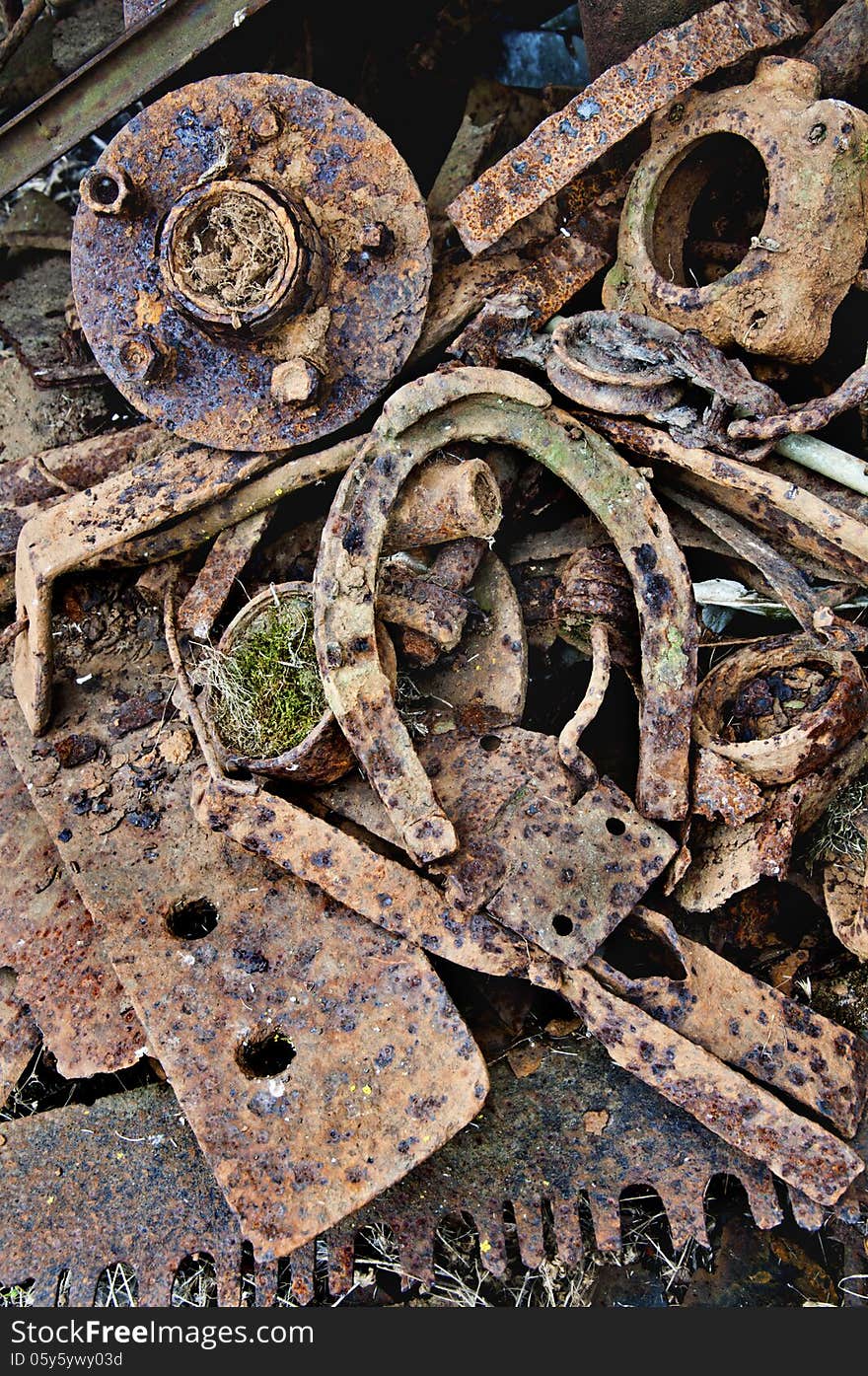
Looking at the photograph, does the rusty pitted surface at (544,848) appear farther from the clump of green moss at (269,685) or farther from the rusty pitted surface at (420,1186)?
the rusty pitted surface at (420,1186)

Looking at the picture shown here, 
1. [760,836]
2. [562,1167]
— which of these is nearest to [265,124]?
[760,836]

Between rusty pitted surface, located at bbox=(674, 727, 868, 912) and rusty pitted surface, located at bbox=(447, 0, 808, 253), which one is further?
rusty pitted surface, located at bbox=(447, 0, 808, 253)

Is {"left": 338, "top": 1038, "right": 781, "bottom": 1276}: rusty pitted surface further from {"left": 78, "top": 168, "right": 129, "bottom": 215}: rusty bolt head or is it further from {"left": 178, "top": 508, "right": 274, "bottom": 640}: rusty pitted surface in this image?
{"left": 78, "top": 168, "right": 129, "bottom": 215}: rusty bolt head

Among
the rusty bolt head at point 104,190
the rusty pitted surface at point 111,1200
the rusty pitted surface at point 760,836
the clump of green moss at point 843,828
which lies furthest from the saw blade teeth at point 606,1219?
the rusty bolt head at point 104,190

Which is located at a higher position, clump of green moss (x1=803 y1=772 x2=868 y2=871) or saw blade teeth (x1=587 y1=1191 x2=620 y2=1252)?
clump of green moss (x1=803 y1=772 x2=868 y2=871)

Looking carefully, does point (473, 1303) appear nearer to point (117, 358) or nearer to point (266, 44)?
point (117, 358)

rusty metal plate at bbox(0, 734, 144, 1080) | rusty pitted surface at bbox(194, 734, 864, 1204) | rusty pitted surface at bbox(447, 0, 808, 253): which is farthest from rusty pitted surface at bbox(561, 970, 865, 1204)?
rusty pitted surface at bbox(447, 0, 808, 253)

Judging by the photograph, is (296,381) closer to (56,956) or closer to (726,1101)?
(56,956)
